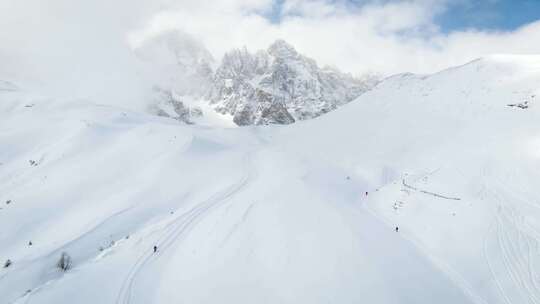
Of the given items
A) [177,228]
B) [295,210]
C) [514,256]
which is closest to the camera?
[514,256]

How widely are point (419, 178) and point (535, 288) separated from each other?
15906mm

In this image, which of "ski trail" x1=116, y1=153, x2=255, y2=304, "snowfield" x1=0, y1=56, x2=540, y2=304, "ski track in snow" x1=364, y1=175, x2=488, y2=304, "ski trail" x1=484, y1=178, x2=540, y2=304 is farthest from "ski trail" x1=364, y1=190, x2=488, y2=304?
"ski trail" x1=116, y1=153, x2=255, y2=304

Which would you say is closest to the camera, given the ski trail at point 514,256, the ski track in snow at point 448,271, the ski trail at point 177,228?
the ski trail at point 514,256

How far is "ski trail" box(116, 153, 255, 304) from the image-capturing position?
17.5m

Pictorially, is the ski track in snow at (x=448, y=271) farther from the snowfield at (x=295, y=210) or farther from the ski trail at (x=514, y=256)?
the ski trail at (x=514, y=256)

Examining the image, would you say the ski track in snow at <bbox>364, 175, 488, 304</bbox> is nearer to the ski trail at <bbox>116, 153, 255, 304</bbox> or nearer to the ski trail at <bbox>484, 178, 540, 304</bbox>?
the ski trail at <bbox>484, 178, 540, 304</bbox>

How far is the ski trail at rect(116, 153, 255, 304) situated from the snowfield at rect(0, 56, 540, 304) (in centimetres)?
12

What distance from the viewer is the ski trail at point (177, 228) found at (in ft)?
57.6

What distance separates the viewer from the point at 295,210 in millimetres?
26641

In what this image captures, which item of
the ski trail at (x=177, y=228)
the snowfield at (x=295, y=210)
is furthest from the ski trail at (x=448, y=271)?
the ski trail at (x=177, y=228)

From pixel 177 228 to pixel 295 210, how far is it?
8.64 metres

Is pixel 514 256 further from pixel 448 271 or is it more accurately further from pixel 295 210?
pixel 295 210

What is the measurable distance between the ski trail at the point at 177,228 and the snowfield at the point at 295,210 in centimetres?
12

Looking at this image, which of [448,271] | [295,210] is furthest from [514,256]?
[295,210]
